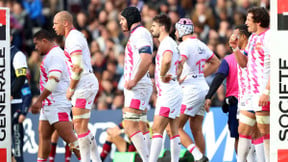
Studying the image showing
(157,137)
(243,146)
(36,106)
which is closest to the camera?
(243,146)

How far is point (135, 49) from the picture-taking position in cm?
1227

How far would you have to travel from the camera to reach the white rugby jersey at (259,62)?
1104 centimetres

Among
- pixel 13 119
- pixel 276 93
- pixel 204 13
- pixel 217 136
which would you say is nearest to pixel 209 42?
pixel 204 13

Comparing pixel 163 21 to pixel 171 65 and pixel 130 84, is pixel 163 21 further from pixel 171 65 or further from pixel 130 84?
pixel 130 84

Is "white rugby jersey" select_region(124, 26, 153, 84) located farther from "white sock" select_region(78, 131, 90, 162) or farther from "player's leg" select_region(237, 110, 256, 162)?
"player's leg" select_region(237, 110, 256, 162)

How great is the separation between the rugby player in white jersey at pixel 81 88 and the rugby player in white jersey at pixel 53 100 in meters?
0.32

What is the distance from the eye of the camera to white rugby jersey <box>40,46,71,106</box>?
42.0 feet

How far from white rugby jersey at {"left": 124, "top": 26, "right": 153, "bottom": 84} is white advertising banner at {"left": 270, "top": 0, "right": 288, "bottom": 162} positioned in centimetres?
281

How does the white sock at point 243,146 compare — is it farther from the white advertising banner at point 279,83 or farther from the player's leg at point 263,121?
the white advertising banner at point 279,83

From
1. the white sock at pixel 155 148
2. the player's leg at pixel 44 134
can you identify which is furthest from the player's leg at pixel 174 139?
the player's leg at pixel 44 134

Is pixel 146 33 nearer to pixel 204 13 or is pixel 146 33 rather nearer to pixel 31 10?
pixel 204 13

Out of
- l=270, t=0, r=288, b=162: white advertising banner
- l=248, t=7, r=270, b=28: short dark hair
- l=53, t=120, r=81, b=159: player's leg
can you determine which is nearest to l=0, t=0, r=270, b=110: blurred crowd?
l=53, t=120, r=81, b=159: player's leg

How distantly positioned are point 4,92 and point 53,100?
252cm

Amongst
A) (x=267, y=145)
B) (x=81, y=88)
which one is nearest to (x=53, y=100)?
(x=81, y=88)
